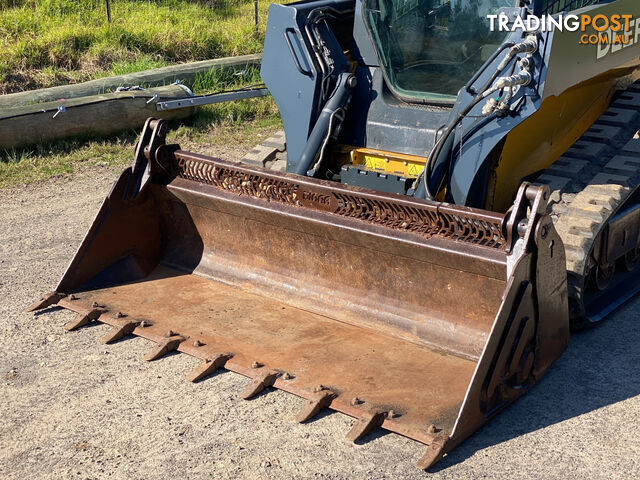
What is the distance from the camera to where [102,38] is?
1095cm

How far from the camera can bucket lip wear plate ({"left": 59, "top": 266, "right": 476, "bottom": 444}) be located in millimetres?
3756

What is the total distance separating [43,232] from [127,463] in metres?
3.25

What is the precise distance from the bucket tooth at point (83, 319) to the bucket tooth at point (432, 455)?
2.14 metres

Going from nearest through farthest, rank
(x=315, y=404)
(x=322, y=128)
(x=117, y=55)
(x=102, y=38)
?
1. (x=315, y=404)
2. (x=322, y=128)
3. (x=117, y=55)
4. (x=102, y=38)

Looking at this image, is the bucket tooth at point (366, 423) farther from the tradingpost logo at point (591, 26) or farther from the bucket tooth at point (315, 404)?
the tradingpost logo at point (591, 26)

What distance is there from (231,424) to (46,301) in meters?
1.67

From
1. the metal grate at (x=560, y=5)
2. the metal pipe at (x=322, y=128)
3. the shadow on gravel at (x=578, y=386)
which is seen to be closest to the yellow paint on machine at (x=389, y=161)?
the metal pipe at (x=322, y=128)

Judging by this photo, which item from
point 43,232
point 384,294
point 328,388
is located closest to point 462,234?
point 384,294

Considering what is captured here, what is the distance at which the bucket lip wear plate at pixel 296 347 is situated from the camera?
376cm

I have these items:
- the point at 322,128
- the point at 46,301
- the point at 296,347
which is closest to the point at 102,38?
the point at 322,128

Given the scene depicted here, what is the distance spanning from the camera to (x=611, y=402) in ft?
13.1

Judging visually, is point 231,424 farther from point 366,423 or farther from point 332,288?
point 332,288

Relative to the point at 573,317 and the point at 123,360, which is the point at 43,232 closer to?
the point at 123,360

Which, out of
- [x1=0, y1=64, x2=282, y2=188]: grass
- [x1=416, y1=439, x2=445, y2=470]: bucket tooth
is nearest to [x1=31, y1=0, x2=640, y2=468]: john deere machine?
[x1=416, y1=439, x2=445, y2=470]: bucket tooth
